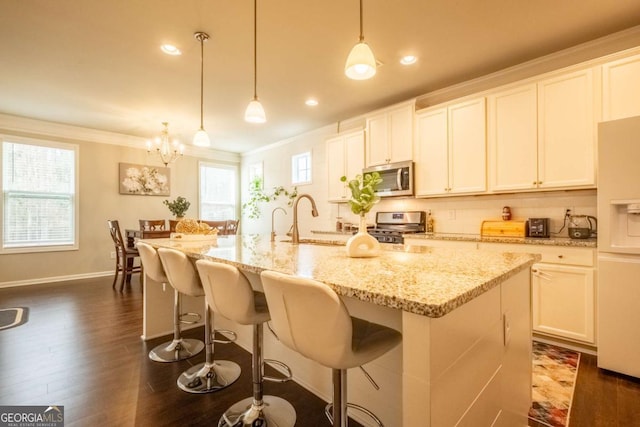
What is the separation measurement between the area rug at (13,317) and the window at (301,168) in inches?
161

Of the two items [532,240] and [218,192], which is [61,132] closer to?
[218,192]

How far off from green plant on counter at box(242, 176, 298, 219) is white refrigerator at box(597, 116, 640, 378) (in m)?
4.48

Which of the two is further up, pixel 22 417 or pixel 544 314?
pixel 544 314

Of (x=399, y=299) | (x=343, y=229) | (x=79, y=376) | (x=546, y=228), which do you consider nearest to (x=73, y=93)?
(x=79, y=376)

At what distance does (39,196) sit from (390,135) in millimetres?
5675

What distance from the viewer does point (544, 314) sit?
2.53 m

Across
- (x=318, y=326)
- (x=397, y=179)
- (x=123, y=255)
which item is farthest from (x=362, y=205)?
(x=123, y=255)

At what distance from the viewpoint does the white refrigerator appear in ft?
6.54

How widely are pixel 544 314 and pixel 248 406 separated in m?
2.46

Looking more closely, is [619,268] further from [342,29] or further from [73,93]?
[73,93]

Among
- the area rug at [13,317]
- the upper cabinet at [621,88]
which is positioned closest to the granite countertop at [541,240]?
the upper cabinet at [621,88]

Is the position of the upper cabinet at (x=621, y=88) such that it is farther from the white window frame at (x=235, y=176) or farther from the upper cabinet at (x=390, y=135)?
the white window frame at (x=235, y=176)

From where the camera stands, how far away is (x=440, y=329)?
0.78 metres

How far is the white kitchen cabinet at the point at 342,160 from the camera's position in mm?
4262
